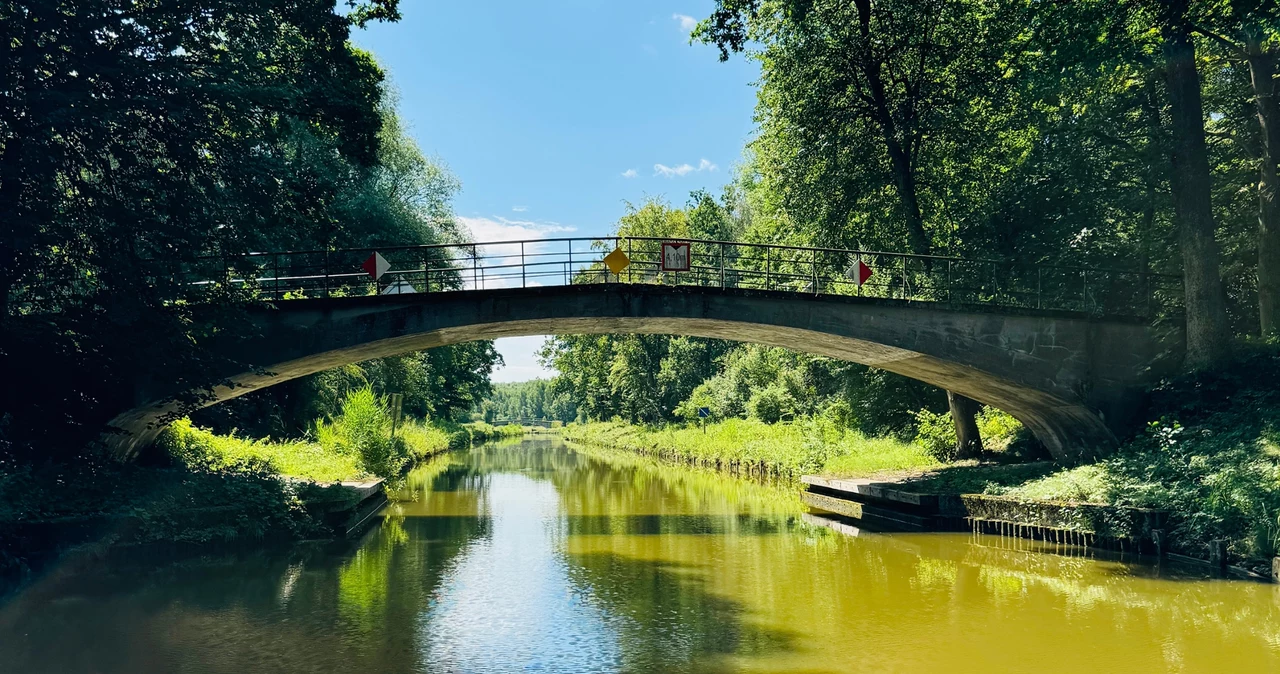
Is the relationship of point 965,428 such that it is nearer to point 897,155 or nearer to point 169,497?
point 897,155

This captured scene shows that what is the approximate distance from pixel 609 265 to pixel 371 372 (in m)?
21.5

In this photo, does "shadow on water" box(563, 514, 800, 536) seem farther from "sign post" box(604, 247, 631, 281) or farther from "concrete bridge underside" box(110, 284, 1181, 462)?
"sign post" box(604, 247, 631, 281)

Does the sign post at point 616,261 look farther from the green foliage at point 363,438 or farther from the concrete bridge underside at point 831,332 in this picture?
the green foliage at point 363,438

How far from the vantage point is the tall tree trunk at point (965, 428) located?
20.5 metres

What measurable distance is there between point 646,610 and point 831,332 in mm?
9140

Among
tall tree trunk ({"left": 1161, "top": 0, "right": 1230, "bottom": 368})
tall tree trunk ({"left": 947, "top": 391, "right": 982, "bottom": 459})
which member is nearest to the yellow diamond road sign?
tall tree trunk ({"left": 947, "top": 391, "right": 982, "bottom": 459})

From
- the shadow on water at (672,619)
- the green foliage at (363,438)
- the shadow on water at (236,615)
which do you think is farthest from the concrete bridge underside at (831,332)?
the shadow on water at (672,619)

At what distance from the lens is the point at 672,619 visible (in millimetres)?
9414

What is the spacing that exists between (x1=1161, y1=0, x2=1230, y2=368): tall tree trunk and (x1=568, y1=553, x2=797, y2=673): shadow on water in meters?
11.7

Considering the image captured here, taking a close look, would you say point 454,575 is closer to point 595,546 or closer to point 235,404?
point 595,546

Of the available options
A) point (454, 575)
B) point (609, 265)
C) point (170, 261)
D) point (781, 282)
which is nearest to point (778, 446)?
point (781, 282)

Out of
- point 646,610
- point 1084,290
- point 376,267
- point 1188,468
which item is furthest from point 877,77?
point 646,610

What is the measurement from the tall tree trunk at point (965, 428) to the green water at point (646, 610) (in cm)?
606

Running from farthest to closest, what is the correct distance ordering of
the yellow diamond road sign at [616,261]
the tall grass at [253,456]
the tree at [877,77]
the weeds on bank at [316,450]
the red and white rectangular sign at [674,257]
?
1. the tree at [877,77]
2. the weeds on bank at [316,450]
3. the tall grass at [253,456]
4. the red and white rectangular sign at [674,257]
5. the yellow diamond road sign at [616,261]
